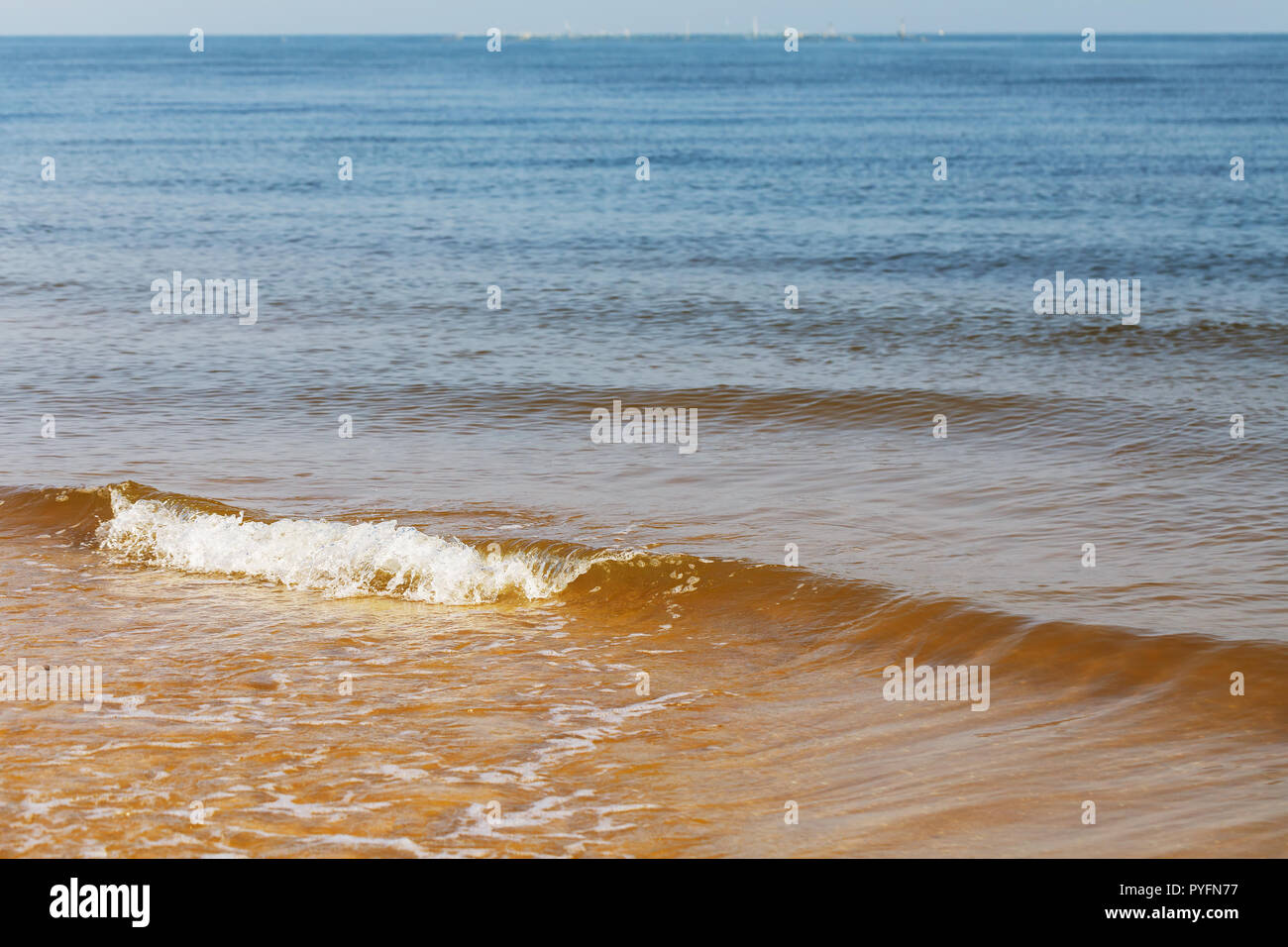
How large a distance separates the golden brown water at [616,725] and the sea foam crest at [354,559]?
67 mm

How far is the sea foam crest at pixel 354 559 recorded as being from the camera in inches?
355

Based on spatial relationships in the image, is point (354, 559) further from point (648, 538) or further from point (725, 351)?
point (725, 351)

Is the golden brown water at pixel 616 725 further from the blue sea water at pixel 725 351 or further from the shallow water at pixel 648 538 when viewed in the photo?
the blue sea water at pixel 725 351

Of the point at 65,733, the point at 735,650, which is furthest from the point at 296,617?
the point at 735,650

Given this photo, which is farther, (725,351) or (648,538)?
(725,351)

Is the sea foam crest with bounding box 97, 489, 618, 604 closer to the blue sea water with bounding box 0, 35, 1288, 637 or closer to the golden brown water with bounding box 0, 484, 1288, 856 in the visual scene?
the golden brown water with bounding box 0, 484, 1288, 856

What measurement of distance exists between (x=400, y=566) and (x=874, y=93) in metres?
71.7

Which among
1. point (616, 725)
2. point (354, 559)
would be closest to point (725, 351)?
point (354, 559)

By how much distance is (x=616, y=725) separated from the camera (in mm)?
6715

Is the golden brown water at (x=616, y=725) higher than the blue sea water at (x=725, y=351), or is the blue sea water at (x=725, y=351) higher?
the blue sea water at (x=725, y=351)

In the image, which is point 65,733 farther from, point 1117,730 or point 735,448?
point 735,448

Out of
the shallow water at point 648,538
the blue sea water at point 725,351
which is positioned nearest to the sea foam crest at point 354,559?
the shallow water at point 648,538

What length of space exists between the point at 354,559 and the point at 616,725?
10.9 feet

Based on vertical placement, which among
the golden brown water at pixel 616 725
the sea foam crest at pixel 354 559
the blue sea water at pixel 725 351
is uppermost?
the blue sea water at pixel 725 351
